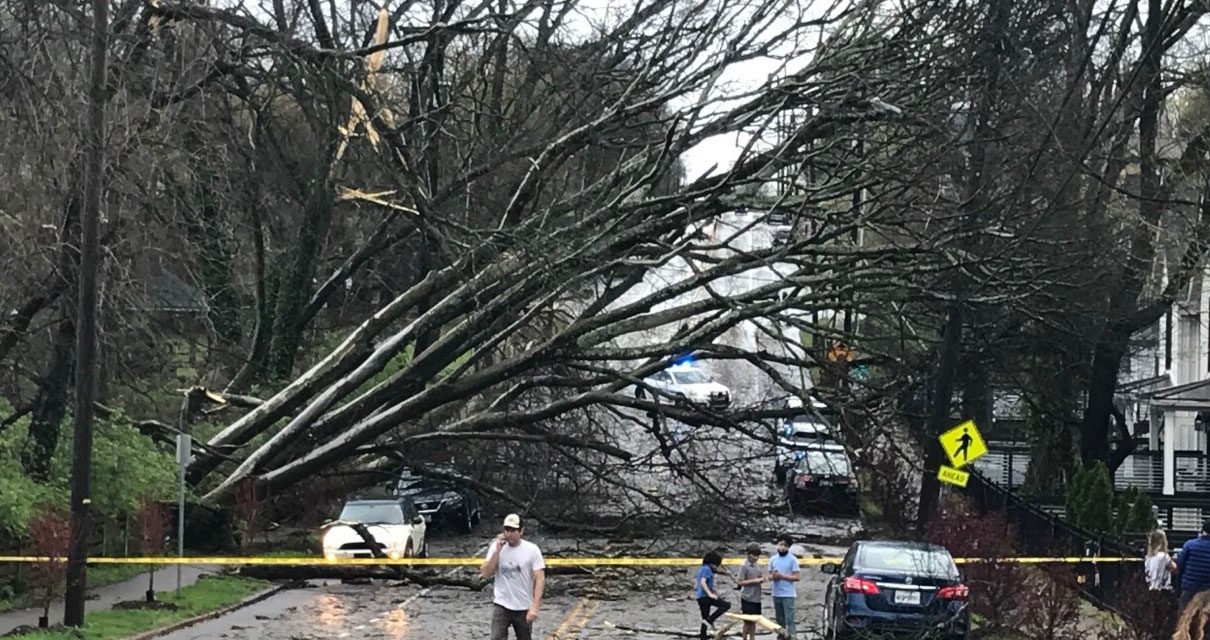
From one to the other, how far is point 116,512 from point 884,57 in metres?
13.4

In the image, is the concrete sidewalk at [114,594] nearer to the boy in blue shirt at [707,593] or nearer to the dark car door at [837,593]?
the boy in blue shirt at [707,593]

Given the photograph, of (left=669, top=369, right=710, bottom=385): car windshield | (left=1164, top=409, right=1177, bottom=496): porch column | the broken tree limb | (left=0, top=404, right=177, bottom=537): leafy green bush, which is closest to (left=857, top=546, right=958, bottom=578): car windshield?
the broken tree limb

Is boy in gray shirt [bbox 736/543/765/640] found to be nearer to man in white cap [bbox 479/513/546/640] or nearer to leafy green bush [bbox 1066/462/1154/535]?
man in white cap [bbox 479/513/546/640]

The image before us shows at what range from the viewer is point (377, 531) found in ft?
90.2

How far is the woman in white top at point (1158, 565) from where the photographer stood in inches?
735

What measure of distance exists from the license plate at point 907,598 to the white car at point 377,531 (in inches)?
431

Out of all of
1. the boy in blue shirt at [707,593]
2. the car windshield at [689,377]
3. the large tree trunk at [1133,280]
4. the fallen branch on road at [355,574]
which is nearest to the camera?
the boy in blue shirt at [707,593]

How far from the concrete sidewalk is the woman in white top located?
12.6 m

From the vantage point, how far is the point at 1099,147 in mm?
31875

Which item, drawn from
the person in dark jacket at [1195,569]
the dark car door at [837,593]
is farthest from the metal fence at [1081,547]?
the dark car door at [837,593]

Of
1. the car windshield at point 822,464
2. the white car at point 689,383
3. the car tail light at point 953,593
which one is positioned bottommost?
the car tail light at point 953,593

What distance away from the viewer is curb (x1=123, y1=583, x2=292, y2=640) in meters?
18.4

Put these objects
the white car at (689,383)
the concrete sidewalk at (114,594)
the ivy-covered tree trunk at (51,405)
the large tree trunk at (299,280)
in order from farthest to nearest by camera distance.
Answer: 1. the white car at (689,383)
2. the large tree trunk at (299,280)
3. the ivy-covered tree trunk at (51,405)
4. the concrete sidewalk at (114,594)

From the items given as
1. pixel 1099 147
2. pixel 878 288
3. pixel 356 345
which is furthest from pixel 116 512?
pixel 1099 147
